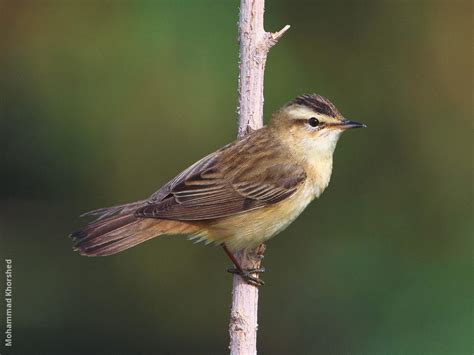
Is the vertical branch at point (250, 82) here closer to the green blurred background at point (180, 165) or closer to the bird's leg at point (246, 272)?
the bird's leg at point (246, 272)

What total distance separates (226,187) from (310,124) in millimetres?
660

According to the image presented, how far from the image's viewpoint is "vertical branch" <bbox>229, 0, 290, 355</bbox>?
5.63m

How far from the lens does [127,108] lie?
23.1ft

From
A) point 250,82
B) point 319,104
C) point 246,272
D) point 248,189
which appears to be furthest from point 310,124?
point 246,272

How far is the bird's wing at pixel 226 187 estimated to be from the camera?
5.80 meters

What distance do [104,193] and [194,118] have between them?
0.85 metres

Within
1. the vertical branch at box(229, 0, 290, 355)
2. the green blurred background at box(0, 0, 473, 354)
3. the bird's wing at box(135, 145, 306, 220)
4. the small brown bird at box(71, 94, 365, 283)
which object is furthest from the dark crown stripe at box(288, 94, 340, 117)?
the green blurred background at box(0, 0, 473, 354)

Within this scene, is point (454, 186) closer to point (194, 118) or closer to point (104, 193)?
point (194, 118)

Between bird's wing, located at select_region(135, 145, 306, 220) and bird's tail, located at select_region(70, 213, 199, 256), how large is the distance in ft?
0.29

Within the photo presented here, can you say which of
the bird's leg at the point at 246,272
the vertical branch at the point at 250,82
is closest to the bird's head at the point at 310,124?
the vertical branch at the point at 250,82

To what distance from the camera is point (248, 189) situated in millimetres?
→ 5926

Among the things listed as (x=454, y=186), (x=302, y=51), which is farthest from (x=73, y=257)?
(x=454, y=186)

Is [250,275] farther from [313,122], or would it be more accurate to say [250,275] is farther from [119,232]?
[313,122]

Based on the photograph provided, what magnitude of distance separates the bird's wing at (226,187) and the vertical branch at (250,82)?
28cm
